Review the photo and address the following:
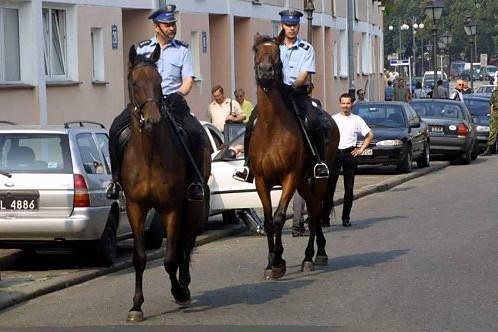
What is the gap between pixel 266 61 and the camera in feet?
42.3

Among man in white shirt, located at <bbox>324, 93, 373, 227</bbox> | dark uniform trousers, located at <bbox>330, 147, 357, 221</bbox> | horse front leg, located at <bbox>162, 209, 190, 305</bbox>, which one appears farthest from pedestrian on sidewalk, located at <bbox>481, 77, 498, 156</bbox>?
horse front leg, located at <bbox>162, 209, 190, 305</bbox>

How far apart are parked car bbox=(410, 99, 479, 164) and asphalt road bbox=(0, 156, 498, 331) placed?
1641cm

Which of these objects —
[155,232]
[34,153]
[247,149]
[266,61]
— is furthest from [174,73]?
[155,232]

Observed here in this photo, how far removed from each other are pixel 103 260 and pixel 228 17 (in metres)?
21.6

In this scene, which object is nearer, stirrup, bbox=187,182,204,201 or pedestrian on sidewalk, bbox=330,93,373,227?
stirrup, bbox=187,182,204,201

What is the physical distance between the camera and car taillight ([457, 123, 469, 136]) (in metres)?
35.0

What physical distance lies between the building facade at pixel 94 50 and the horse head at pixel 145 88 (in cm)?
869

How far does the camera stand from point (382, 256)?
15.2 meters

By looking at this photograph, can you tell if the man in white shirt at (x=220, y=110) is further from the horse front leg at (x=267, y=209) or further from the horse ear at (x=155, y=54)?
the horse ear at (x=155, y=54)

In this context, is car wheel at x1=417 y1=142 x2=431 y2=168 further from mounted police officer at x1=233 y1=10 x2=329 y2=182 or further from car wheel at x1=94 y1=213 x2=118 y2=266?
mounted police officer at x1=233 y1=10 x2=329 y2=182

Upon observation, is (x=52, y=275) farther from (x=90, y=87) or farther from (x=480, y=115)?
(x=480, y=115)

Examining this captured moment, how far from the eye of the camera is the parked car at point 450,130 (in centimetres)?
3528

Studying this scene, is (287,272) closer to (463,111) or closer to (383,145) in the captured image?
(383,145)

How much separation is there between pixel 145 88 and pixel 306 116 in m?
3.39
